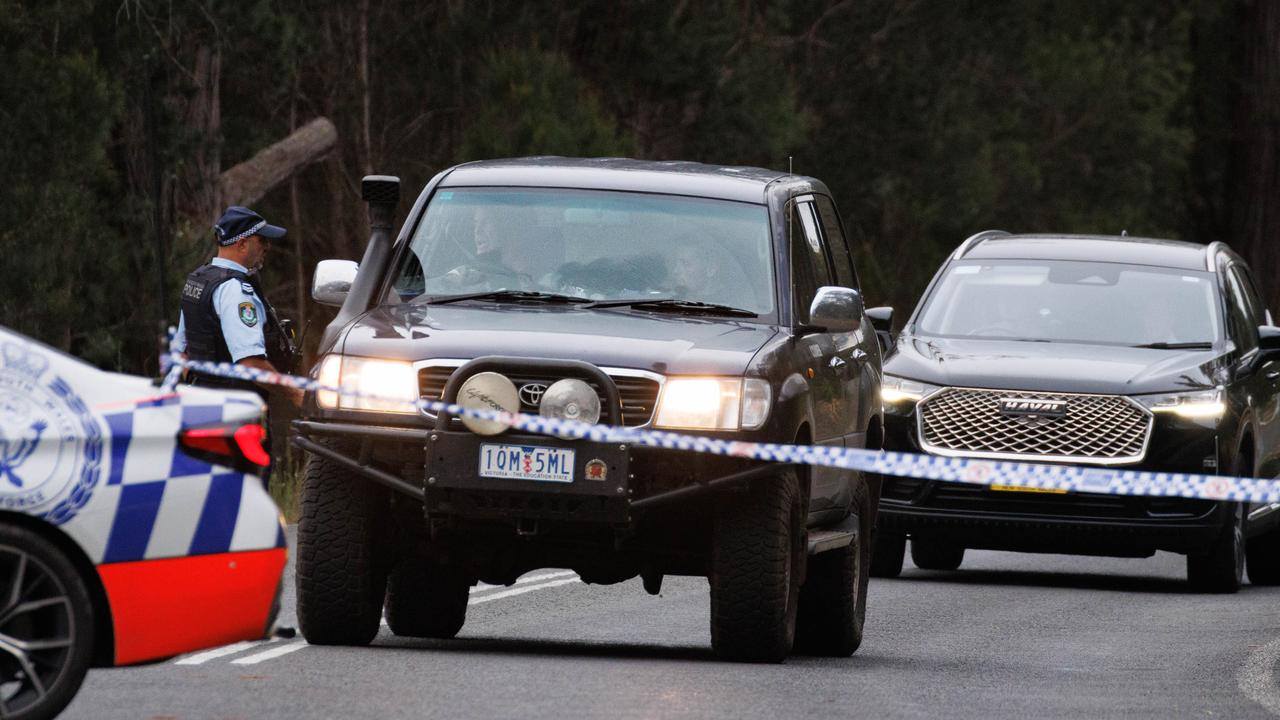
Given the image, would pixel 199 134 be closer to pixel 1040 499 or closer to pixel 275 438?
pixel 275 438

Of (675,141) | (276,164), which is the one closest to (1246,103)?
(675,141)

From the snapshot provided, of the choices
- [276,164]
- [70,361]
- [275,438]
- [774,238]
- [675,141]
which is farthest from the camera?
[675,141]

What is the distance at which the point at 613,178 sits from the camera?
12.0m

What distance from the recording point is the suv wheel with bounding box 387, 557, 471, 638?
39.5 feet

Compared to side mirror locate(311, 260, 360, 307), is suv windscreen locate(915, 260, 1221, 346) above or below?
below

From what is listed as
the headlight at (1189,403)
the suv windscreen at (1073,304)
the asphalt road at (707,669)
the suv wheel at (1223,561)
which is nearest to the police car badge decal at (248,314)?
the asphalt road at (707,669)

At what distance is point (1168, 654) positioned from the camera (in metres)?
12.4

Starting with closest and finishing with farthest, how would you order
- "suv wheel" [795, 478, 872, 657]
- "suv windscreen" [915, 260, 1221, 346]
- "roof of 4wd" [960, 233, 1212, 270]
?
"suv wheel" [795, 478, 872, 657]
"suv windscreen" [915, 260, 1221, 346]
"roof of 4wd" [960, 233, 1212, 270]

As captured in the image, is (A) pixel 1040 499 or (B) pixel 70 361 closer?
(B) pixel 70 361

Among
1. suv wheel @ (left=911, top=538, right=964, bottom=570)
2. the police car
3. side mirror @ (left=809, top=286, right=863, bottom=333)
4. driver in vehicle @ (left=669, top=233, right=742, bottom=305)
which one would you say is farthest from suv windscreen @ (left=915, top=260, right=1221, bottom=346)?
the police car

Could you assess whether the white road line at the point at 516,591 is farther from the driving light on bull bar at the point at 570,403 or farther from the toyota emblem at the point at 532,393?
the driving light on bull bar at the point at 570,403

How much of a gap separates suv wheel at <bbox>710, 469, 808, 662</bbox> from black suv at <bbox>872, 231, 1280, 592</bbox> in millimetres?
5077

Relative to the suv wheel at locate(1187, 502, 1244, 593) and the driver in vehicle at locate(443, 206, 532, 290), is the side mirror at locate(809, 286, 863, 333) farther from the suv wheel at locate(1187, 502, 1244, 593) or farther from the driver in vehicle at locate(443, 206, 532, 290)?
the suv wheel at locate(1187, 502, 1244, 593)

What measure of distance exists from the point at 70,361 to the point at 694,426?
2979mm
